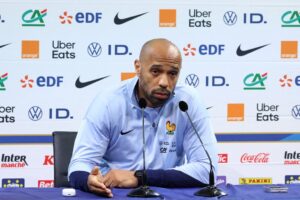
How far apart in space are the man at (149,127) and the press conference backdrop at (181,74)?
155cm

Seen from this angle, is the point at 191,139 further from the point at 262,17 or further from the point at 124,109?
the point at 262,17

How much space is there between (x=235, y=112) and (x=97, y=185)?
2.40 m

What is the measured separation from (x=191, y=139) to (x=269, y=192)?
0.55 m

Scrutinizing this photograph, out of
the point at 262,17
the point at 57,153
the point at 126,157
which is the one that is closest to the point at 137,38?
the point at 262,17

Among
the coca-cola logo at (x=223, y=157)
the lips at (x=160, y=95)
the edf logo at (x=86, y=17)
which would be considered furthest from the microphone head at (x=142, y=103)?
the coca-cola logo at (x=223, y=157)

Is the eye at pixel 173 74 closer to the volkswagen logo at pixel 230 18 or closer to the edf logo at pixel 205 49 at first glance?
the edf logo at pixel 205 49

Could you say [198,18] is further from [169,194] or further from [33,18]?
[169,194]

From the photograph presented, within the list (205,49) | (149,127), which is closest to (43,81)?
(205,49)

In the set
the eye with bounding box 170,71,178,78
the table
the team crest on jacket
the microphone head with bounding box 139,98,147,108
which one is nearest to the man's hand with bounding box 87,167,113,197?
the table

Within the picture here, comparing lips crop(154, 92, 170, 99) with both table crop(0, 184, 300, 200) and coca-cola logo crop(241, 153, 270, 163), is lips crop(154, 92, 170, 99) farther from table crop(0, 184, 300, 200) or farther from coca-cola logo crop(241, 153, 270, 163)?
coca-cola logo crop(241, 153, 270, 163)

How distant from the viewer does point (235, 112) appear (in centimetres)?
428

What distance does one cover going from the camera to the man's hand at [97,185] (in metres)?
2.04

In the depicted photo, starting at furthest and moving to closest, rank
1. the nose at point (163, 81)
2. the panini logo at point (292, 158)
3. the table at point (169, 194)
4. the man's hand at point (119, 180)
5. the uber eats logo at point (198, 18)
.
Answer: the panini logo at point (292, 158), the uber eats logo at point (198, 18), the nose at point (163, 81), the man's hand at point (119, 180), the table at point (169, 194)

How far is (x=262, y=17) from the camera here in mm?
4289
